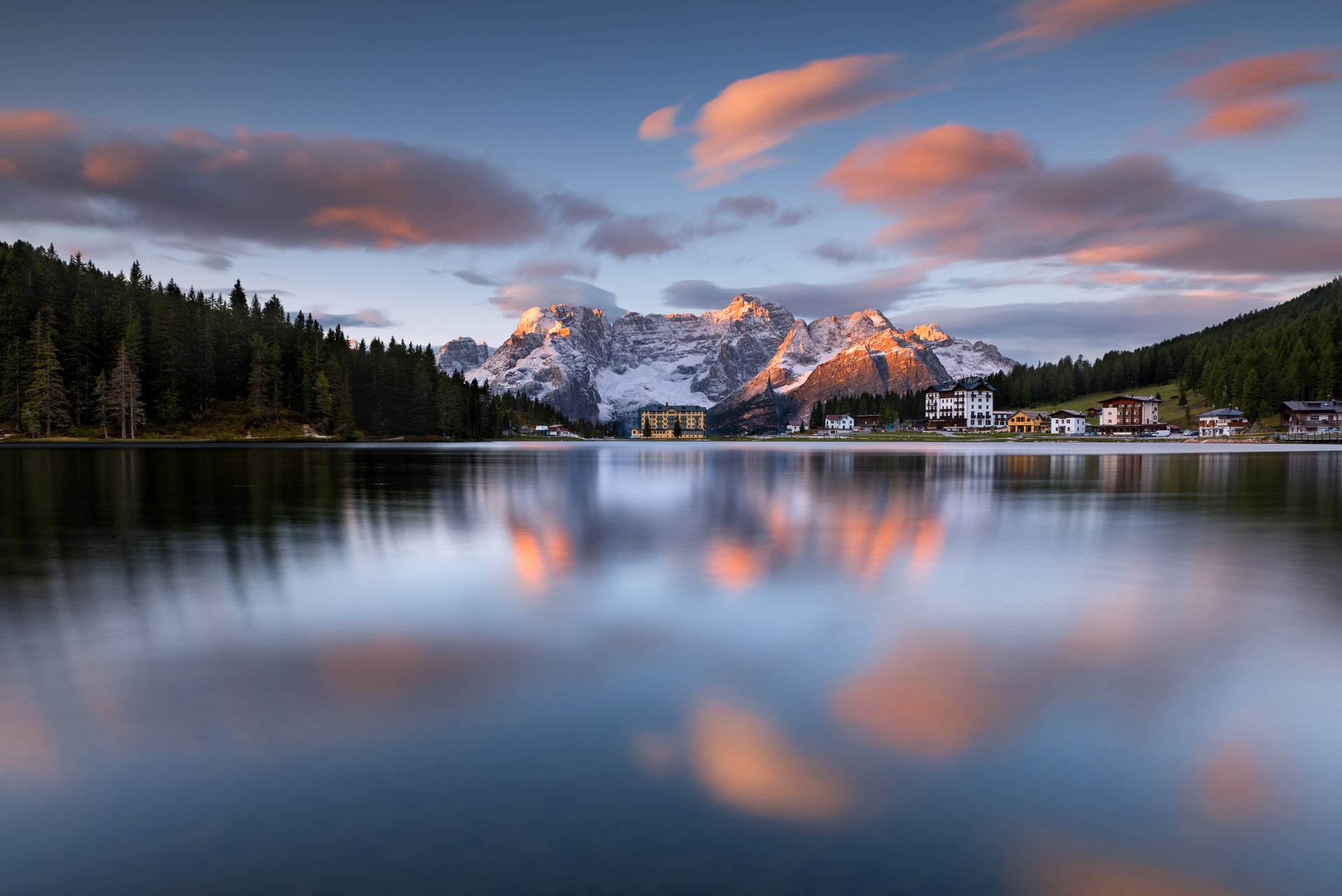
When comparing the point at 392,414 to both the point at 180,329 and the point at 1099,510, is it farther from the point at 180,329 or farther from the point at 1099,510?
the point at 1099,510

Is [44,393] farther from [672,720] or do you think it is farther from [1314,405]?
[1314,405]

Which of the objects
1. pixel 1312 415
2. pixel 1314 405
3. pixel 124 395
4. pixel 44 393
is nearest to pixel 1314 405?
pixel 1314 405

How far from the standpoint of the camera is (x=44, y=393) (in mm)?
137250

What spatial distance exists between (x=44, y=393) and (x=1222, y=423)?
899 feet

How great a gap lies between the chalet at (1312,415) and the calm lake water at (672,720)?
695ft

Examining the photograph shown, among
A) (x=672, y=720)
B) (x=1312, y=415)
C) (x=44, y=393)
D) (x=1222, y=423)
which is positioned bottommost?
(x=672, y=720)

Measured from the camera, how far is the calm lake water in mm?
5676

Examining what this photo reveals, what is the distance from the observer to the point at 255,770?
23.3 feet

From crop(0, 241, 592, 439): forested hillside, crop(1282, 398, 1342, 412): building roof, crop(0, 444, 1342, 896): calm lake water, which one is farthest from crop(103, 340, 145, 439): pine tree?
crop(1282, 398, 1342, 412): building roof

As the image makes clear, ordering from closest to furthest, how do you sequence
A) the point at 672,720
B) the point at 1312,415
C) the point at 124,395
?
the point at 672,720
the point at 124,395
the point at 1312,415

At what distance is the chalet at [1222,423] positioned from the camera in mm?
193625

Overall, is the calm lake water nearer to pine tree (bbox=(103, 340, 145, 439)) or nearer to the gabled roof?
pine tree (bbox=(103, 340, 145, 439))

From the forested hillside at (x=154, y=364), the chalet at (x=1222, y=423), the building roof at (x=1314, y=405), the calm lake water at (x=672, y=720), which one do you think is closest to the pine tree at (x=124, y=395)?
the forested hillside at (x=154, y=364)

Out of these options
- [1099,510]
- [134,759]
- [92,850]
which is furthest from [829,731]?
[1099,510]
